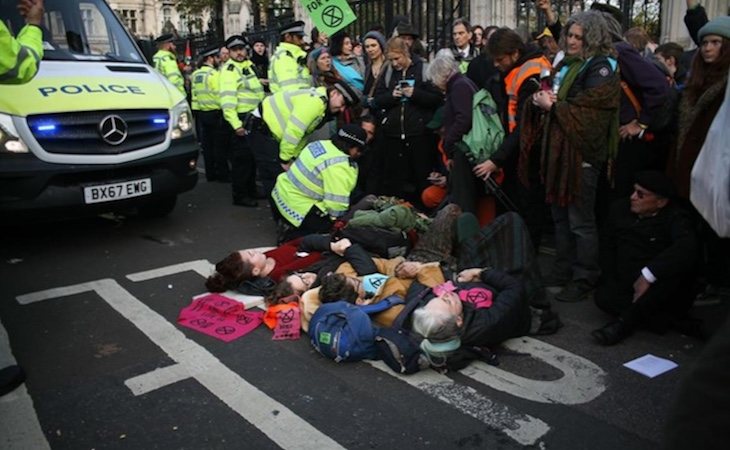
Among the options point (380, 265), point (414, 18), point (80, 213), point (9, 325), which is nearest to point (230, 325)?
point (380, 265)

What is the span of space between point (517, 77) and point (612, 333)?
7.11 ft

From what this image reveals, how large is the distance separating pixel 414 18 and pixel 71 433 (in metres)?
8.44

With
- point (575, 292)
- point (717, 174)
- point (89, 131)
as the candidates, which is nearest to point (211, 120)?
point (89, 131)

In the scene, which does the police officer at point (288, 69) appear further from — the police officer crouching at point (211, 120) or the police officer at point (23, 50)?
the police officer at point (23, 50)

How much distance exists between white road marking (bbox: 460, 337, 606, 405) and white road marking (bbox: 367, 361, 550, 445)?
0.17 meters

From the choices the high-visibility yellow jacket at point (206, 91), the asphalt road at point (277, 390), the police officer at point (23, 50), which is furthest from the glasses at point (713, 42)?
the high-visibility yellow jacket at point (206, 91)

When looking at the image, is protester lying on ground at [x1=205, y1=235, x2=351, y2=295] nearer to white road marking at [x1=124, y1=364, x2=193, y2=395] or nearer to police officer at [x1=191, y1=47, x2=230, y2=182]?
white road marking at [x1=124, y1=364, x2=193, y2=395]

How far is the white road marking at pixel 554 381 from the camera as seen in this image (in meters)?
3.53

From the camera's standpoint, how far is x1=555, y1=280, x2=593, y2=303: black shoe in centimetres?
484

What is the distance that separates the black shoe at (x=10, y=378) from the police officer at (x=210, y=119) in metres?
5.54

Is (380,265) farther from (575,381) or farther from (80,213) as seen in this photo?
(80,213)

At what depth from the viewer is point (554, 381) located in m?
3.69

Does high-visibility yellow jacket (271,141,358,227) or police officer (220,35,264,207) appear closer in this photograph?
high-visibility yellow jacket (271,141,358,227)

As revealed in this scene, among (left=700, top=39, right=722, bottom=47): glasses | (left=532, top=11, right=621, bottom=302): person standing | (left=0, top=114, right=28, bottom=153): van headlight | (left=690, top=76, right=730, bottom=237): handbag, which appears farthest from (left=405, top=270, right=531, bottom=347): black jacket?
(left=0, top=114, right=28, bottom=153): van headlight
